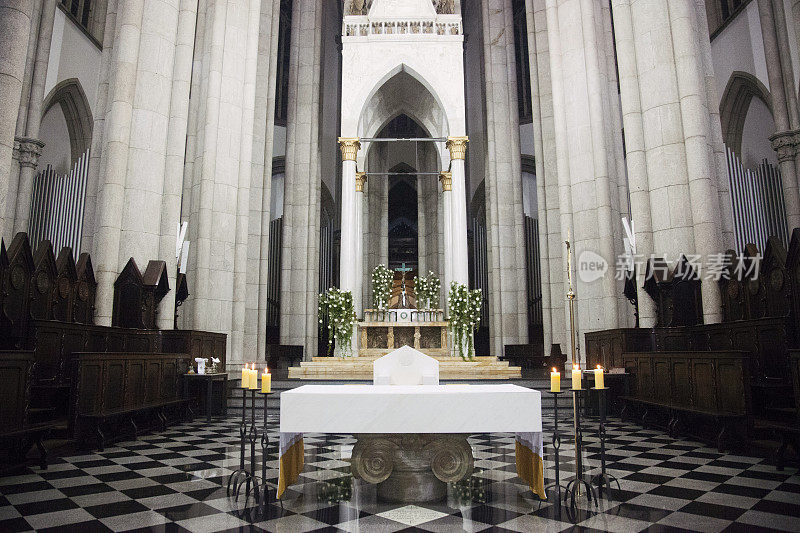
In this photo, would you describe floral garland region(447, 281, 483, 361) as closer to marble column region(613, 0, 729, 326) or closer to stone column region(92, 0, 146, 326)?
marble column region(613, 0, 729, 326)

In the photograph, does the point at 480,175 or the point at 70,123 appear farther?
the point at 480,175

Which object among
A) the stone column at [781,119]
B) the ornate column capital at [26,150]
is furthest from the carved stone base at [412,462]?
the ornate column capital at [26,150]

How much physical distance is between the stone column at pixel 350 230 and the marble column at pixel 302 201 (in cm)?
178

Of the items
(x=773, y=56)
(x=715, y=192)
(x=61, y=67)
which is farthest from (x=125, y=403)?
(x=773, y=56)

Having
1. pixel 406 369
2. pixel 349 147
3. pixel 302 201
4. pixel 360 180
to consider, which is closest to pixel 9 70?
pixel 406 369

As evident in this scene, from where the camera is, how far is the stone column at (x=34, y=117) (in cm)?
1432

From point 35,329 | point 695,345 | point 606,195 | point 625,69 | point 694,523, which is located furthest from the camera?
point 606,195

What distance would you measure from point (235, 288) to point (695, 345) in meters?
9.63

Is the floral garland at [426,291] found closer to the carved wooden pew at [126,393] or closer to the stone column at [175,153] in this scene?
the stone column at [175,153]

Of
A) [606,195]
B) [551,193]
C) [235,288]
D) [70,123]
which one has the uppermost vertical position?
[70,123]

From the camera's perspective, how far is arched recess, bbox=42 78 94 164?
16.5 meters

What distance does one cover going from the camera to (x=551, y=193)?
1544 centimetres

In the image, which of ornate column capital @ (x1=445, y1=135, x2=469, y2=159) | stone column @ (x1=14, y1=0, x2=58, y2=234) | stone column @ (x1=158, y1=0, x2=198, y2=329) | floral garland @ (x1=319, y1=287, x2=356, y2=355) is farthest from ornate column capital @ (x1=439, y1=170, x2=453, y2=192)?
stone column @ (x1=14, y1=0, x2=58, y2=234)

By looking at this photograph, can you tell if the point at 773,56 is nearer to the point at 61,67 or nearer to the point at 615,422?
the point at 615,422
